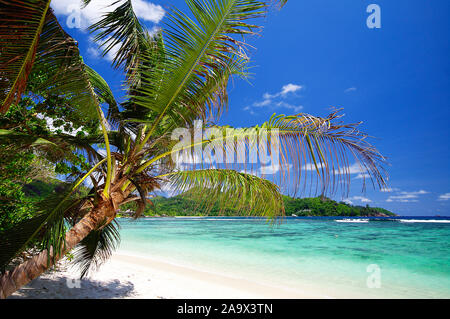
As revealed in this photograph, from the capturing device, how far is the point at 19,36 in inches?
85.4

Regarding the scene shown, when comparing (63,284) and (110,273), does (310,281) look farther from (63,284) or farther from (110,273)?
(63,284)

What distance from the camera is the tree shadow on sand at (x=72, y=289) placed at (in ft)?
15.1

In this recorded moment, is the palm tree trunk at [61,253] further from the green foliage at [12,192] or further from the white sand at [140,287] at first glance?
the white sand at [140,287]

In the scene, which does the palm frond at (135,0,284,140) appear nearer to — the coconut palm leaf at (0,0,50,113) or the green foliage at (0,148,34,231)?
the coconut palm leaf at (0,0,50,113)

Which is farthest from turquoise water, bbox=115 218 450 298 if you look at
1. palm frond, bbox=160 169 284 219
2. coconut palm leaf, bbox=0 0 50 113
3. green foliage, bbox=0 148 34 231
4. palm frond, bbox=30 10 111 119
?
coconut palm leaf, bbox=0 0 50 113

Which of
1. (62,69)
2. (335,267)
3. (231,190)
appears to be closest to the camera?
(62,69)

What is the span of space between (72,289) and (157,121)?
428cm

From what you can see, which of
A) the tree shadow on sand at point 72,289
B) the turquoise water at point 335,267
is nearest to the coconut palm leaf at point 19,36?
the tree shadow on sand at point 72,289

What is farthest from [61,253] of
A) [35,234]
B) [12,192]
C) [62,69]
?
[62,69]

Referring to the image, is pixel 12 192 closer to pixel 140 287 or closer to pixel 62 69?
pixel 62 69

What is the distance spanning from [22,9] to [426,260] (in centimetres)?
1653

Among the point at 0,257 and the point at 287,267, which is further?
the point at 287,267
